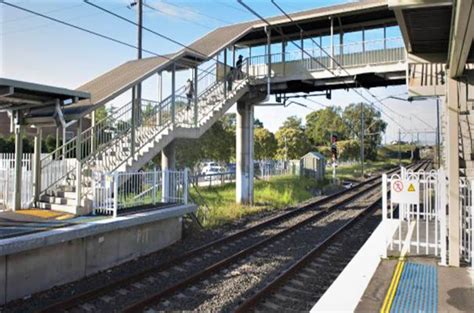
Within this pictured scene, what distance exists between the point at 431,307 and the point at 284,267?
16.9ft

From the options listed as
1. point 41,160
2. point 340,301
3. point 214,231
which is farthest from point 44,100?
point 340,301

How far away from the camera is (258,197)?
24.1 m

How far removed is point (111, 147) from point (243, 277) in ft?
24.2

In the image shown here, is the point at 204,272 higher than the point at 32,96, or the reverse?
the point at 32,96

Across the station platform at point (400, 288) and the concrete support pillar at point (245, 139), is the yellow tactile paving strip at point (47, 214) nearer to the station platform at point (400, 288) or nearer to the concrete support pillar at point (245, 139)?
the station platform at point (400, 288)

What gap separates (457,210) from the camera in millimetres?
7203

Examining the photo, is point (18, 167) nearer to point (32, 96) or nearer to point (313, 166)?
point (32, 96)

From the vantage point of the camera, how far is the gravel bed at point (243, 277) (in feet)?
25.2

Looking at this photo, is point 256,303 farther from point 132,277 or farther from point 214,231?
point 214,231

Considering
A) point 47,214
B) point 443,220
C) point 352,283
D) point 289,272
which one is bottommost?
point 289,272

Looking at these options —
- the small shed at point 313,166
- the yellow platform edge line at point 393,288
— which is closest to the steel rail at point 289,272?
the yellow platform edge line at point 393,288

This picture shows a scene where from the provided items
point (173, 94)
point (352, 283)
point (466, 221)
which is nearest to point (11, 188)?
point (173, 94)

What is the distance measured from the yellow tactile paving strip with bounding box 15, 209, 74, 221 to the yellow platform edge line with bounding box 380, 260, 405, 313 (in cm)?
793

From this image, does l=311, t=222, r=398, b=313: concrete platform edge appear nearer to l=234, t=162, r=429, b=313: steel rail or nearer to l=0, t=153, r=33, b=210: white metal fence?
l=234, t=162, r=429, b=313: steel rail
